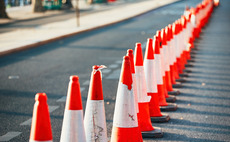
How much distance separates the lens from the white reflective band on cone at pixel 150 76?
247 inches

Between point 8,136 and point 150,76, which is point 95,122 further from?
point 150,76

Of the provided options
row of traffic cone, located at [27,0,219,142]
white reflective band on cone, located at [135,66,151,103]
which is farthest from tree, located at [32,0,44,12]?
white reflective band on cone, located at [135,66,151,103]

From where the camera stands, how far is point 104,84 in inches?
364

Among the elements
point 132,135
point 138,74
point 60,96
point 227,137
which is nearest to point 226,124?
point 227,137

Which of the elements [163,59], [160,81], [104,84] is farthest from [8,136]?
[104,84]

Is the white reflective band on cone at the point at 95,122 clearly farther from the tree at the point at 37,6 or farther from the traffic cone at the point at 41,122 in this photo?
the tree at the point at 37,6

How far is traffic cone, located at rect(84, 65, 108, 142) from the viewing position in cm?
443

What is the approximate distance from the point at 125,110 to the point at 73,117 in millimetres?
928

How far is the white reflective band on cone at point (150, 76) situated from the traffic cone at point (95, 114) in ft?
6.29

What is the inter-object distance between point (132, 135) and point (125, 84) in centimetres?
54

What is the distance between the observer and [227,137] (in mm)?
5648

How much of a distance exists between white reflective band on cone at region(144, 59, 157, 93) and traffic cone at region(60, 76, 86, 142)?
7.80ft

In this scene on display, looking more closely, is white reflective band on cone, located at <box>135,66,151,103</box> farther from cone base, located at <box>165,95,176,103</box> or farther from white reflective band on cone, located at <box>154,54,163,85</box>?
cone base, located at <box>165,95,176,103</box>

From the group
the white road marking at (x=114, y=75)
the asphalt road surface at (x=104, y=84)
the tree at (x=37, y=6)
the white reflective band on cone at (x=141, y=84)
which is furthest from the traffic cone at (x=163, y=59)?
the tree at (x=37, y=6)
